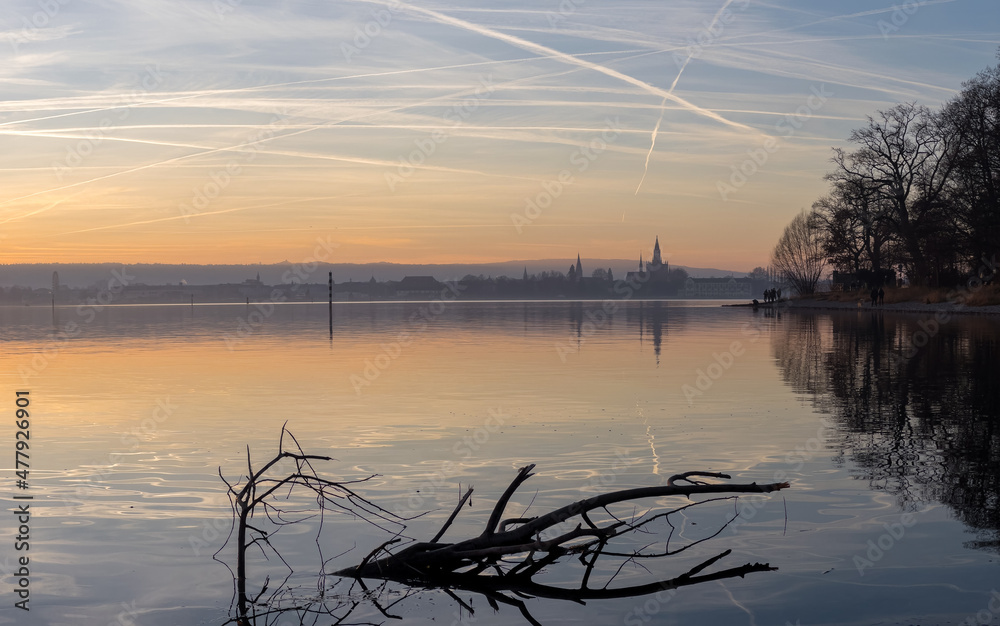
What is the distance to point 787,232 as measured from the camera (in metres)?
142

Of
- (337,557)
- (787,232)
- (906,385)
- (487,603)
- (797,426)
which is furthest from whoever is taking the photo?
(787,232)

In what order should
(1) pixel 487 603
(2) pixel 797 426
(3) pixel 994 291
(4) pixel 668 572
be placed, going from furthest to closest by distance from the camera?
(3) pixel 994 291, (2) pixel 797 426, (4) pixel 668 572, (1) pixel 487 603

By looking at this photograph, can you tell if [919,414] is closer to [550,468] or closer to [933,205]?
[550,468]

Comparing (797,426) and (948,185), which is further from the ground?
(948,185)

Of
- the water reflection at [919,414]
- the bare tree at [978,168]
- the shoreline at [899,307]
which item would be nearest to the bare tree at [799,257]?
the shoreline at [899,307]

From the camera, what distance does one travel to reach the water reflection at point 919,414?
1009cm

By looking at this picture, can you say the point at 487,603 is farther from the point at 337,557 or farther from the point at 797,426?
the point at 797,426

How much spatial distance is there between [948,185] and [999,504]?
274 feet

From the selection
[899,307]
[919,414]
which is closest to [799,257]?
[899,307]

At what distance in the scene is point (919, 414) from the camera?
52.5 feet

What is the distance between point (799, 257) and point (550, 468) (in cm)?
13298

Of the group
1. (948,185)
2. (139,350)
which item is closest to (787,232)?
(948,185)

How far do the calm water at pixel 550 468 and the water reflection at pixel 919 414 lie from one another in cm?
7

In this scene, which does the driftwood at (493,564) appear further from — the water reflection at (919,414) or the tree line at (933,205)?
the tree line at (933,205)
